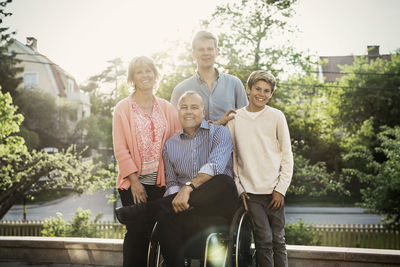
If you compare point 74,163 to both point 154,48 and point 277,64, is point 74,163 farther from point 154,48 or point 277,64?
point 277,64

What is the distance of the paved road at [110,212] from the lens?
635 inches

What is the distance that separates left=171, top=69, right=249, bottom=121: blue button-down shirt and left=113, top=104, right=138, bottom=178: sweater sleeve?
0.64 meters

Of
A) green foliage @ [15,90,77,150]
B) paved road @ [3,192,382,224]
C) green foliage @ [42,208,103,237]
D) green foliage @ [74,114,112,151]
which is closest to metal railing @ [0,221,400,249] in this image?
green foliage @ [42,208,103,237]

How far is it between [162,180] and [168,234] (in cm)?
56

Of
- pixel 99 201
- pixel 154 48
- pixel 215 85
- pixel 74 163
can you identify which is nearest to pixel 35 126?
pixel 99 201

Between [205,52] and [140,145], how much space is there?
981mm

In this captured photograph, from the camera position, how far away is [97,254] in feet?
15.4

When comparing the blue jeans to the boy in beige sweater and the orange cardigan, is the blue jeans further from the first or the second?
the orange cardigan

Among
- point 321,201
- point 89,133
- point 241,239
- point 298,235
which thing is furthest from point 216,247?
point 89,133

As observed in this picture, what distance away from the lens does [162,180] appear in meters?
3.13

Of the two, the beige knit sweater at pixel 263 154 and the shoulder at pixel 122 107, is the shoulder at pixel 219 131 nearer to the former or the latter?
the beige knit sweater at pixel 263 154

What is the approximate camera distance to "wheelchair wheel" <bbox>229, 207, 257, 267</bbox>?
2723mm

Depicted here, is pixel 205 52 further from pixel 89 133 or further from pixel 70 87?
pixel 70 87

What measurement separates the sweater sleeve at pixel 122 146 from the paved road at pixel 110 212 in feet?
40.8
